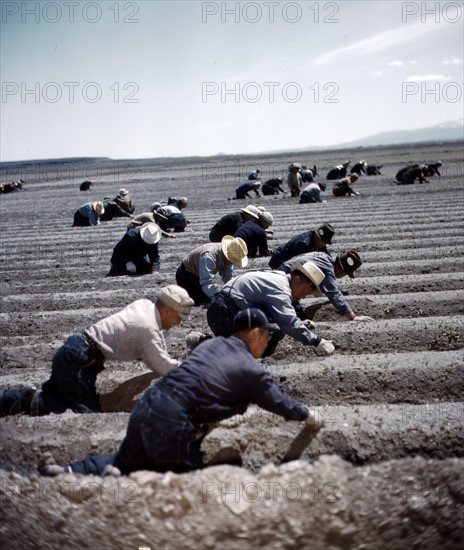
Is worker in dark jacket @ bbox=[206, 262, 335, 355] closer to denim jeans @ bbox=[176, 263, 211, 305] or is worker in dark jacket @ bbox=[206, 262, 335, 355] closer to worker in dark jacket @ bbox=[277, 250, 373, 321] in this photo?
worker in dark jacket @ bbox=[277, 250, 373, 321]

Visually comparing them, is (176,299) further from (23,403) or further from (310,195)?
(310,195)

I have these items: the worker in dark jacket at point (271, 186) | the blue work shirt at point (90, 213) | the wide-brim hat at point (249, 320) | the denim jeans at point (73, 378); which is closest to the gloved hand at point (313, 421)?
the wide-brim hat at point (249, 320)

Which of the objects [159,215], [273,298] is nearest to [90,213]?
[159,215]

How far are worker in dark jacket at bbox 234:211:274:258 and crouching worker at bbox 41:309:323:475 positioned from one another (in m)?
3.94

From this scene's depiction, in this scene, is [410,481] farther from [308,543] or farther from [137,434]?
[137,434]

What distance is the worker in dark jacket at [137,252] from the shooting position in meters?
6.30

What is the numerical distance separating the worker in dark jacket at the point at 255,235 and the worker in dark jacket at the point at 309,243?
1015 mm

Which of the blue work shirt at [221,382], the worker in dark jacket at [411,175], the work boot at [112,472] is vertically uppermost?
the worker in dark jacket at [411,175]

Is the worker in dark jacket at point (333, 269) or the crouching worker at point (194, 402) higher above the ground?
the worker in dark jacket at point (333, 269)

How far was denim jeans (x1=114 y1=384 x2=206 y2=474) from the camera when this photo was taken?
2305mm

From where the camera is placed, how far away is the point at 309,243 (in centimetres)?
531

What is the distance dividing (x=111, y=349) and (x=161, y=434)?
0.98 m

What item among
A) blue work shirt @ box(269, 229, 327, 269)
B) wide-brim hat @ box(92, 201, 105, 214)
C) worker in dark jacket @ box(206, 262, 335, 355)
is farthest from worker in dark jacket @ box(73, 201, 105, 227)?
worker in dark jacket @ box(206, 262, 335, 355)

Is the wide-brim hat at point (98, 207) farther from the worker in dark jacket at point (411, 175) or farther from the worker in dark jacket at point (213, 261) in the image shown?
the worker in dark jacket at point (411, 175)
